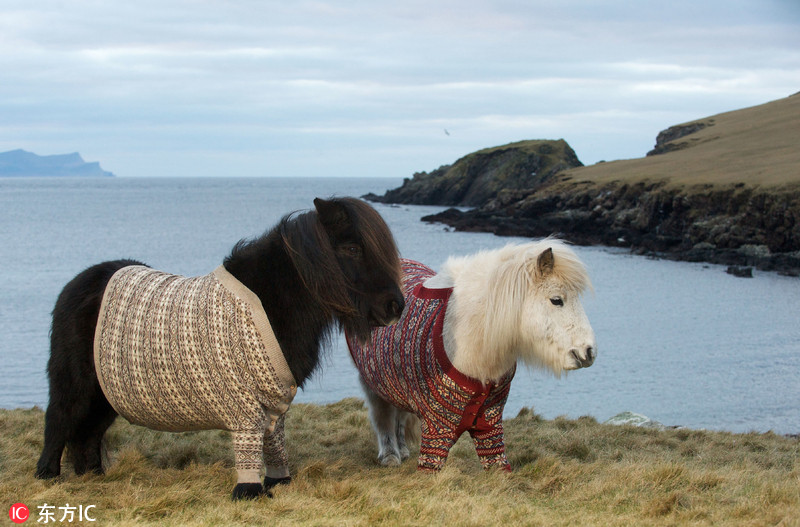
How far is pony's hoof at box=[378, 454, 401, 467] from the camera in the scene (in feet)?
18.7

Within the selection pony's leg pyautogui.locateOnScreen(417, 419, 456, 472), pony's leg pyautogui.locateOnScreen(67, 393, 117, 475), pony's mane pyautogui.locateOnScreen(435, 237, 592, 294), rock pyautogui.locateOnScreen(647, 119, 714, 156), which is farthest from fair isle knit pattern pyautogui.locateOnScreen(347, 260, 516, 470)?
rock pyautogui.locateOnScreen(647, 119, 714, 156)

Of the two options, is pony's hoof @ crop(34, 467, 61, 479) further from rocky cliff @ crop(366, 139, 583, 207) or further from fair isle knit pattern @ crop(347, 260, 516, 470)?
rocky cliff @ crop(366, 139, 583, 207)

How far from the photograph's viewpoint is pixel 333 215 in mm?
4012

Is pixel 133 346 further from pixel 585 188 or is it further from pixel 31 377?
pixel 585 188

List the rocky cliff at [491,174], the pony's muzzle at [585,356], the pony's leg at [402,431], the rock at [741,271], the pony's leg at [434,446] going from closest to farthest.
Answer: the pony's muzzle at [585,356] < the pony's leg at [434,446] < the pony's leg at [402,431] < the rock at [741,271] < the rocky cliff at [491,174]

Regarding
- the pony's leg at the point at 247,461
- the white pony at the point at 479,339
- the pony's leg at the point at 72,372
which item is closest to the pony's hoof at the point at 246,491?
the pony's leg at the point at 247,461

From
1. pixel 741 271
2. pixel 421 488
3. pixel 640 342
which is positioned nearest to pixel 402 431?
pixel 421 488

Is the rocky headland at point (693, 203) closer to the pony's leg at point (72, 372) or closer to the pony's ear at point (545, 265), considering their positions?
the pony's ear at point (545, 265)

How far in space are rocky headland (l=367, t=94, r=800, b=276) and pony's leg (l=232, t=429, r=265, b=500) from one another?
27.9 metres

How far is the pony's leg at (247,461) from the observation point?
158 inches

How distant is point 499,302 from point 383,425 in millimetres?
1957

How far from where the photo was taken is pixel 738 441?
21.7ft

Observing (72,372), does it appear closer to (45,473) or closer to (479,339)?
(45,473)

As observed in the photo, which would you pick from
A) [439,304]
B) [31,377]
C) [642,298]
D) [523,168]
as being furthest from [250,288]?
[523,168]
